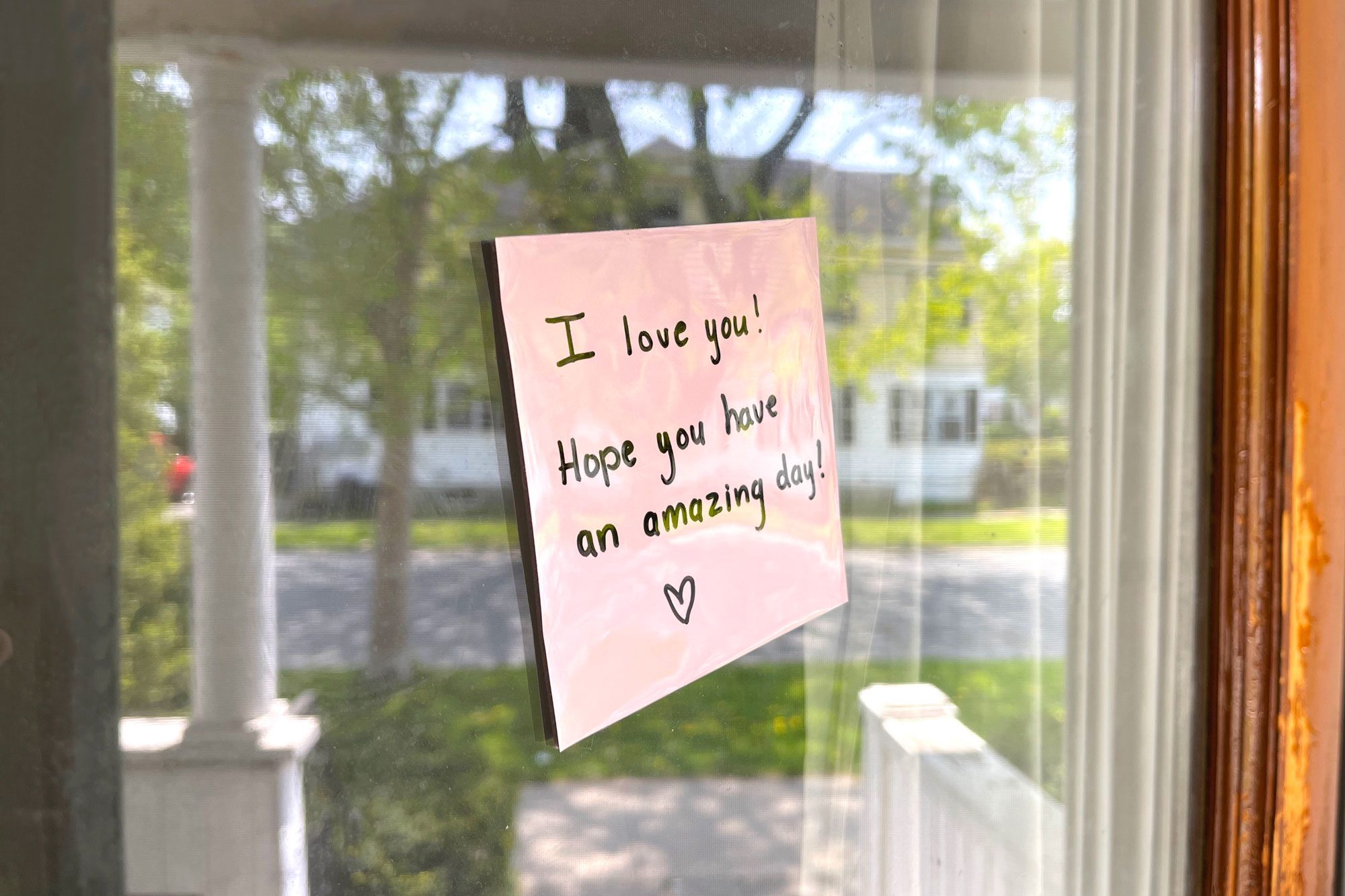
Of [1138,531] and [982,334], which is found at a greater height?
[982,334]

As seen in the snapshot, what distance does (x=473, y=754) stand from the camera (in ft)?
2.32

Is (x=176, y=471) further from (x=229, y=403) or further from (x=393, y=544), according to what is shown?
(x=393, y=544)

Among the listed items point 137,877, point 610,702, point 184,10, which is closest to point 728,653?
point 610,702

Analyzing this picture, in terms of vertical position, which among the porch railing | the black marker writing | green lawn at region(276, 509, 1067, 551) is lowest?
the porch railing

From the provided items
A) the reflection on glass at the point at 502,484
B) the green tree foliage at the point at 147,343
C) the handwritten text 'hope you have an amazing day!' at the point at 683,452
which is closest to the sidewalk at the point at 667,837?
the reflection on glass at the point at 502,484

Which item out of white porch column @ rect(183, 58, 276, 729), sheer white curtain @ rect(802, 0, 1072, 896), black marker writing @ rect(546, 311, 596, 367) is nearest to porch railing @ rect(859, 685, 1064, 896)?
sheer white curtain @ rect(802, 0, 1072, 896)

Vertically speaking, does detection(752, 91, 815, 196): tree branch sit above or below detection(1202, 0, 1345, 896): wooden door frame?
above

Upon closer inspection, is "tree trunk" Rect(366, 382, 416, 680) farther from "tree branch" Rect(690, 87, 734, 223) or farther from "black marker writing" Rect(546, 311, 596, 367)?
"tree branch" Rect(690, 87, 734, 223)

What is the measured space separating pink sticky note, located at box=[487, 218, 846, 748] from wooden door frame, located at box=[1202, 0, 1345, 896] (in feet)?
1.21

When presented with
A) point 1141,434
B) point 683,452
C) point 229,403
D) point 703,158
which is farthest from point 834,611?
point 229,403

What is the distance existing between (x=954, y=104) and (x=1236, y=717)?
638 mm

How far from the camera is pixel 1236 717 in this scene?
0.76 meters

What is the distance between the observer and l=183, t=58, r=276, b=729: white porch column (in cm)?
65

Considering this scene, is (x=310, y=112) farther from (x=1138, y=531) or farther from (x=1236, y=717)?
(x=1236, y=717)
